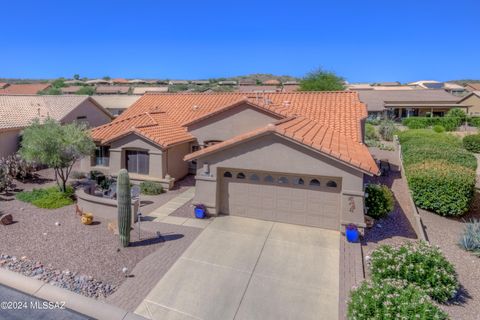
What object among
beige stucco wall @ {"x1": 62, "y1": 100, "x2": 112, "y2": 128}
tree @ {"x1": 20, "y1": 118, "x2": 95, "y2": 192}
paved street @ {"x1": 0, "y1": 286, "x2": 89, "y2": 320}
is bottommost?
paved street @ {"x1": 0, "y1": 286, "x2": 89, "y2": 320}

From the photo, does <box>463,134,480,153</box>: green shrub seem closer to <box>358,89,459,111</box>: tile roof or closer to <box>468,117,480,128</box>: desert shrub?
<box>468,117,480,128</box>: desert shrub

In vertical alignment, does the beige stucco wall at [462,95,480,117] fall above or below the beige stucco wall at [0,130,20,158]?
above

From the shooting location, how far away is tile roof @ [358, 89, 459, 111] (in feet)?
191

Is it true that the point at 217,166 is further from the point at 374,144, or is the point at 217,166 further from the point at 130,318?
the point at 374,144

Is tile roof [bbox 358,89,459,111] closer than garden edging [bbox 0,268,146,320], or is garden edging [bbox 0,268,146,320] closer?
garden edging [bbox 0,268,146,320]

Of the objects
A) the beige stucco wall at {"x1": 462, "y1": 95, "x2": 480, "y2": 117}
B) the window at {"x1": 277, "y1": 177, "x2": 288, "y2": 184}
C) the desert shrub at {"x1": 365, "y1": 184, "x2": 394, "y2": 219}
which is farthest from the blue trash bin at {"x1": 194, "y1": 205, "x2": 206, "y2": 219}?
the beige stucco wall at {"x1": 462, "y1": 95, "x2": 480, "y2": 117}

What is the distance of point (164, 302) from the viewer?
926 centimetres

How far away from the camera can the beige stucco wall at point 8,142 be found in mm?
24031

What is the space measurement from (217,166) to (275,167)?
284 cm

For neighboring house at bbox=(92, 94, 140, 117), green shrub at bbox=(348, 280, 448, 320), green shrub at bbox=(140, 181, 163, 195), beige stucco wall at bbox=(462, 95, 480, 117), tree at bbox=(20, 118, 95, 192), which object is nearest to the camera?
green shrub at bbox=(348, 280, 448, 320)

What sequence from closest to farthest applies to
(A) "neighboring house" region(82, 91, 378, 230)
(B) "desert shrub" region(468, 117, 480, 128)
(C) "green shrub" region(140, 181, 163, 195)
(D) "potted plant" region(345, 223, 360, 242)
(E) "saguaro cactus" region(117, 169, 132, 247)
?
(E) "saguaro cactus" region(117, 169, 132, 247) < (D) "potted plant" region(345, 223, 360, 242) < (A) "neighboring house" region(82, 91, 378, 230) < (C) "green shrub" region(140, 181, 163, 195) < (B) "desert shrub" region(468, 117, 480, 128)

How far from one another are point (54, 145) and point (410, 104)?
59.8 m

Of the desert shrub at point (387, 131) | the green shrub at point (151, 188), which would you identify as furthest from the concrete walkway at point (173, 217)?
the desert shrub at point (387, 131)

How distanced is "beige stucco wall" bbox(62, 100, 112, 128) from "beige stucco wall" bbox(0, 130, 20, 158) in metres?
4.98
